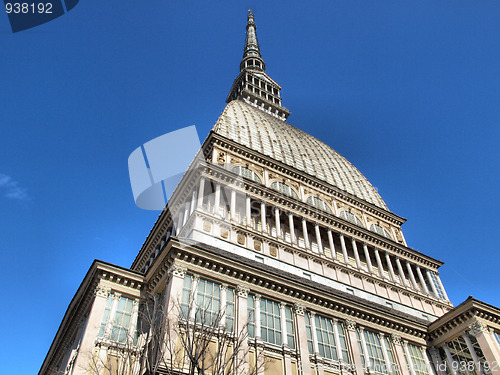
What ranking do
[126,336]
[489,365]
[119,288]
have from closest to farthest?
[126,336] < [119,288] < [489,365]

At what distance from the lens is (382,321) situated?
3033cm

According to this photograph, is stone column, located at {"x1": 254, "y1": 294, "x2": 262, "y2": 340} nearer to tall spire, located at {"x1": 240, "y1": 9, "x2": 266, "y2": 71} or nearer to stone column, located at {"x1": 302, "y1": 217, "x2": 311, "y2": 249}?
stone column, located at {"x1": 302, "y1": 217, "x2": 311, "y2": 249}

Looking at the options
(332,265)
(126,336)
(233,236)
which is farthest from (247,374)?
(332,265)

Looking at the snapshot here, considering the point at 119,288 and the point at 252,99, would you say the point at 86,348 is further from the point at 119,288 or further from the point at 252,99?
the point at 252,99

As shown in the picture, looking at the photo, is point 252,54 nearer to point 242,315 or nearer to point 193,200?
point 193,200

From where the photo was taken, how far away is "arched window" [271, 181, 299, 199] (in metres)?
40.7

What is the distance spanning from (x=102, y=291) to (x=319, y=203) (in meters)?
24.6

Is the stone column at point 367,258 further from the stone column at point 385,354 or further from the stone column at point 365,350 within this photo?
the stone column at point 365,350

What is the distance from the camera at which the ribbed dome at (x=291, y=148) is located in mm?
46531

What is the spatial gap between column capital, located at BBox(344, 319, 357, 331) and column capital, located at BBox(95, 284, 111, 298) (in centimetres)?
1589

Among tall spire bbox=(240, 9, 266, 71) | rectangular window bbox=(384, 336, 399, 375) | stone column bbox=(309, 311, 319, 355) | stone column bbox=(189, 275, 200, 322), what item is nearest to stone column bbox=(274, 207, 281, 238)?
stone column bbox=(309, 311, 319, 355)

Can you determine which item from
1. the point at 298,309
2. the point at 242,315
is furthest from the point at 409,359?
the point at 242,315

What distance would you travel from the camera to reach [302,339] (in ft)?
83.9

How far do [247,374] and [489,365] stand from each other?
57.7 feet
